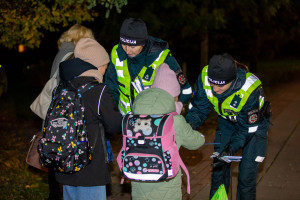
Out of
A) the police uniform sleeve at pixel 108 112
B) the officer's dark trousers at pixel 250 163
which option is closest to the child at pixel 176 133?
the police uniform sleeve at pixel 108 112

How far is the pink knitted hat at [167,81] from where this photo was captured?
12.6 feet

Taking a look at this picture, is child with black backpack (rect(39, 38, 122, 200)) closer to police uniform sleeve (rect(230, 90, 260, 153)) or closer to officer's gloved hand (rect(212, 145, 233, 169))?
officer's gloved hand (rect(212, 145, 233, 169))

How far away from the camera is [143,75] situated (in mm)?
4172

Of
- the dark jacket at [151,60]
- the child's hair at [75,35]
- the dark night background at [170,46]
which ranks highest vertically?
the child's hair at [75,35]

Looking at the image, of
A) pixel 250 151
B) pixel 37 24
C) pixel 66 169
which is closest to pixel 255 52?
pixel 37 24

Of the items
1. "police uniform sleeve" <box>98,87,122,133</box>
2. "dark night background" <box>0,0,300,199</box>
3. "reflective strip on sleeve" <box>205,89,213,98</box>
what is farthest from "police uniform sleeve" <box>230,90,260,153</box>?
"dark night background" <box>0,0,300,199</box>

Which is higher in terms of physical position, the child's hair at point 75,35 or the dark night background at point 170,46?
the child's hair at point 75,35

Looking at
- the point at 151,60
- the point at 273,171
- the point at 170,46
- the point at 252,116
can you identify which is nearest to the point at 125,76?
the point at 151,60

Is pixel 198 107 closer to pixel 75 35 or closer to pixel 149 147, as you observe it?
pixel 149 147

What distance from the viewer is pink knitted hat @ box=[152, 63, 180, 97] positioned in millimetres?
3830

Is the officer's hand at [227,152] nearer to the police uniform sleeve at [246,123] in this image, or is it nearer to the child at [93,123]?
the police uniform sleeve at [246,123]

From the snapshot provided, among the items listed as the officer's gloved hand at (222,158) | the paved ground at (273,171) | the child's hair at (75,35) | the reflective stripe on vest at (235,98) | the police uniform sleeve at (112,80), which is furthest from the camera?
the paved ground at (273,171)

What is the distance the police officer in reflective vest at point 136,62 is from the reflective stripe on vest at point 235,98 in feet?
0.66

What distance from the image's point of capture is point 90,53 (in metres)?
3.63
